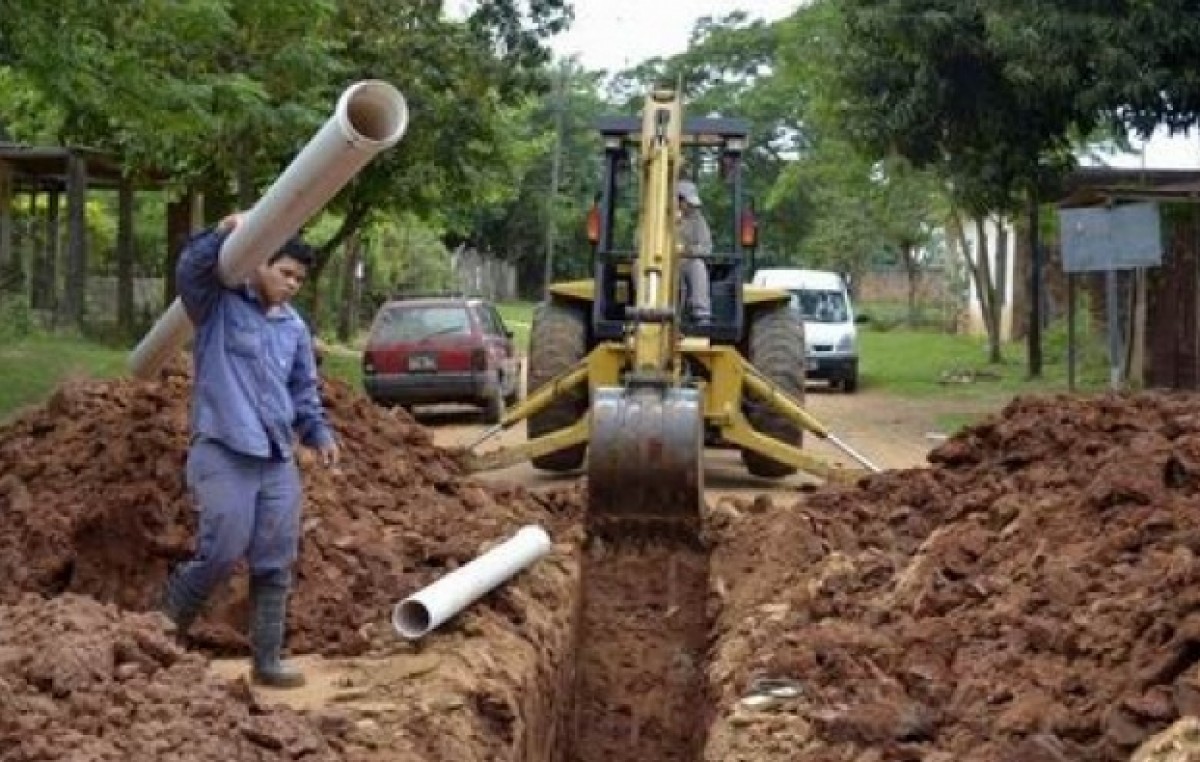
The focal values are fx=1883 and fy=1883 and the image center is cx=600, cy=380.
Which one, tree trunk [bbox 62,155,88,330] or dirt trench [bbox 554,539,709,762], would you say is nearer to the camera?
dirt trench [bbox 554,539,709,762]

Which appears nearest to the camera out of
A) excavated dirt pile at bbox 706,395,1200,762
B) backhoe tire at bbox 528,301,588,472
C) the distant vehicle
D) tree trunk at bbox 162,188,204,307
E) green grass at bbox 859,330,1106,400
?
excavated dirt pile at bbox 706,395,1200,762

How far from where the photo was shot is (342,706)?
23.0ft

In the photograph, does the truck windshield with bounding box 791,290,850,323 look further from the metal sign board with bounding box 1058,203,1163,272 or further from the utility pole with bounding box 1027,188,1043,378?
the metal sign board with bounding box 1058,203,1163,272

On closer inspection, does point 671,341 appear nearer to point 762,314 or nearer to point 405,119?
point 762,314

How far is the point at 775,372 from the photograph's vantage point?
49.0 ft

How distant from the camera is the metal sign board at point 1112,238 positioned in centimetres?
1858

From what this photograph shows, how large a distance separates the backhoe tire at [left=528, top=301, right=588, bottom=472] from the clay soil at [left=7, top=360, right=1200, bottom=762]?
65.0 inches

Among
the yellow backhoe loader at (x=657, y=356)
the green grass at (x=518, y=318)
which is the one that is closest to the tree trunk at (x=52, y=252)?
the green grass at (x=518, y=318)

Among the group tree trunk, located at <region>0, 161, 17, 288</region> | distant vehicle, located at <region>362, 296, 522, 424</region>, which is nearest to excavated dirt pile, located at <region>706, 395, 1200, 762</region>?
distant vehicle, located at <region>362, 296, 522, 424</region>

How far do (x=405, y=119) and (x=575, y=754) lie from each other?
5.02m

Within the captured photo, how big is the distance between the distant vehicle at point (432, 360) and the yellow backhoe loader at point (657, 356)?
601cm

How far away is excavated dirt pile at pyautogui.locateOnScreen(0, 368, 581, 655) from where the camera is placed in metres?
8.32

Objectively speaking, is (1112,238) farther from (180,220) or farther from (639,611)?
(180,220)

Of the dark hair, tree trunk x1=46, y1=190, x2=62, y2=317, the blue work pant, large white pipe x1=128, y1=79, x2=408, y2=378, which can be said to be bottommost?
the blue work pant
